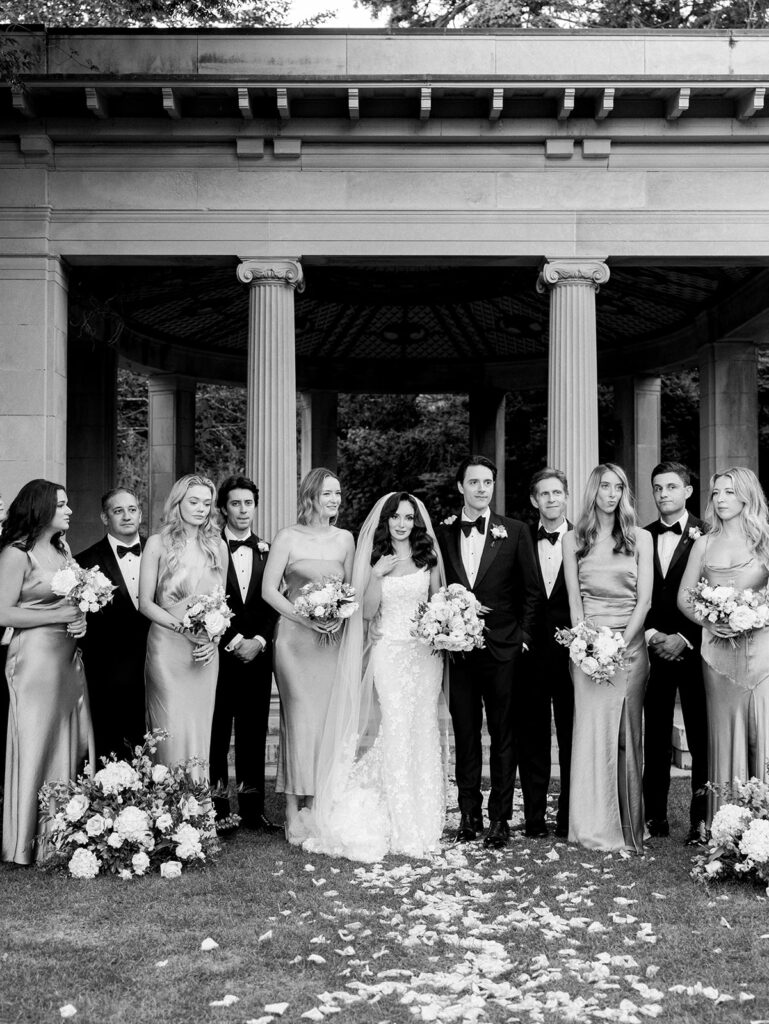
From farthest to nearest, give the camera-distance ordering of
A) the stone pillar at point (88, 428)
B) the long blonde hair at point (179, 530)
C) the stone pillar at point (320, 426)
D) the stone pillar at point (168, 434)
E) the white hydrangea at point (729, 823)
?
the stone pillar at point (320, 426), the stone pillar at point (168, 434), the stone pillar at point (88, 428), the long blonde hair at point (179, 530), the white hydrangea at point (729, 823)

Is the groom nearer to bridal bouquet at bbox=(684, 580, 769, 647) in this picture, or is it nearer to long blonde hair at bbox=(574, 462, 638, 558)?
long blonde hair at bbox=(574, 462, 638, 558)

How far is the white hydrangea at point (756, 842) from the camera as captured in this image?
679 cm

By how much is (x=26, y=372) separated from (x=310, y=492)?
6732 mm

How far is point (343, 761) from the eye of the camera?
8.16 metres

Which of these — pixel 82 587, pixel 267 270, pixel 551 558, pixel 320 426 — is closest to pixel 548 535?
pixel 551 558

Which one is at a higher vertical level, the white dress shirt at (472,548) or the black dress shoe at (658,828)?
the white dress shirt at (472,548)

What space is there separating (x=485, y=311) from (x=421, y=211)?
773 centimetres

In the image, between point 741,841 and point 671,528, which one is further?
point 671,528

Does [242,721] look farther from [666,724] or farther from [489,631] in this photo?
[666,724]

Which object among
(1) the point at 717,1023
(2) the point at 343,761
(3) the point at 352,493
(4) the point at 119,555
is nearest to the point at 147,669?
(4) the point at 119,555

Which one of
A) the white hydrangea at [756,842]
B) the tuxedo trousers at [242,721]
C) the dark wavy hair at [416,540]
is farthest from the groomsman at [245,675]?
the white hydrangea at [756,842]

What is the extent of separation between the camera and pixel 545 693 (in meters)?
8.77

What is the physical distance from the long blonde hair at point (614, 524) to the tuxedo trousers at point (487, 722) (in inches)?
42.0

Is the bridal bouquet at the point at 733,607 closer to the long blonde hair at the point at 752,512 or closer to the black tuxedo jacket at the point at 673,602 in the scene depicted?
the long blonde hair at the point at 752,512
